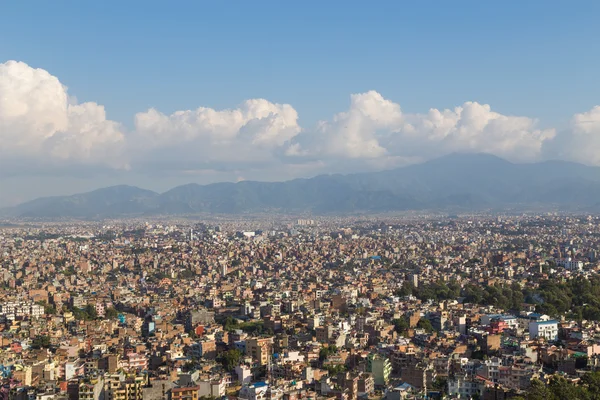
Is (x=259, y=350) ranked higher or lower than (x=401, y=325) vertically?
higher

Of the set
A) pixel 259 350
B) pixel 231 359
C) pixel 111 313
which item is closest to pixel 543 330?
pixel 259 350

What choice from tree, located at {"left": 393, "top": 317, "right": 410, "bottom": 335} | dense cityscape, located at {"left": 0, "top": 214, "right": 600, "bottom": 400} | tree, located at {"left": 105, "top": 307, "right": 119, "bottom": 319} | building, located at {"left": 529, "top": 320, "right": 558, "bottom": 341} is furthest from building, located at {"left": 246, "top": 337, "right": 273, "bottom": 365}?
tree, located at {"left": 105, "top": 307, "right": 119, "bottom": 319}

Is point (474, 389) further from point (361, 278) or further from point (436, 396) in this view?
point (361, 278)

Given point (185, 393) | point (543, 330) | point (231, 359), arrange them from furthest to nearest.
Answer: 1. point (543, 330)
2. point (231, 359)
3. point (185, 393)

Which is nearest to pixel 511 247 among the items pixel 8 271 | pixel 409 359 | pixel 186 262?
pixel 186 262

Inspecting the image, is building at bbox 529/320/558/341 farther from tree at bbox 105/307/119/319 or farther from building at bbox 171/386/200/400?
tree at bbox 105/307/119/319

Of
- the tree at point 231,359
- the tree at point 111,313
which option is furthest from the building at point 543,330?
the tree at point 111,313

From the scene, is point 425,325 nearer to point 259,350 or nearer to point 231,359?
point 259,350

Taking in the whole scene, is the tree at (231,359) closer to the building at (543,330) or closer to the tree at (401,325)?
the tree at (401,325)

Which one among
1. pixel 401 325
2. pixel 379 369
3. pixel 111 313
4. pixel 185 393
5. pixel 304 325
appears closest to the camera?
pixel 185 393

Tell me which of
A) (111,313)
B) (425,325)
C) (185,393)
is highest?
(111,313)
